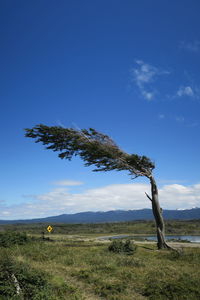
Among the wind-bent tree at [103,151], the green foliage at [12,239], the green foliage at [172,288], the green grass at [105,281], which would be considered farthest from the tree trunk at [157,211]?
the green foliage at [12,239]

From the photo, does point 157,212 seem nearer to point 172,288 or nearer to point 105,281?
point 105,281

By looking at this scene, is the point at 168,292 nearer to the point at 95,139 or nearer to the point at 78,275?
the point at 78,275

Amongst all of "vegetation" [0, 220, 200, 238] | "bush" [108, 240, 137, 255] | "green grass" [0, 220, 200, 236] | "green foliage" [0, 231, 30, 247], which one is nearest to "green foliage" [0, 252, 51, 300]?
"bush" [108, 240, 137, 255]

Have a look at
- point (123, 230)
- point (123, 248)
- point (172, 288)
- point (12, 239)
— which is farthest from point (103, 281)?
point (123, 230)

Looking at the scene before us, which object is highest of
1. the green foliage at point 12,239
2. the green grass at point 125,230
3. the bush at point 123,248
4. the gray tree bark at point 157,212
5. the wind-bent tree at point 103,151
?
the wind-bent tree at point 103,151

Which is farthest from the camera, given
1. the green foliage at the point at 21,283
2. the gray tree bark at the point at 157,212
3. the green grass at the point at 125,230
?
the green grass at the point at 125,230

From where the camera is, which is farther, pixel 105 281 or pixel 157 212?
pixel 157 212

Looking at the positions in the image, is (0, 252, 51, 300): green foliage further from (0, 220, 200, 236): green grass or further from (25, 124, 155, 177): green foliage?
(0, 220, 200, 236): green grass

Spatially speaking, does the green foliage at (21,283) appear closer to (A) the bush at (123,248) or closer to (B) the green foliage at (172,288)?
(B) the green foliage at (172,288)

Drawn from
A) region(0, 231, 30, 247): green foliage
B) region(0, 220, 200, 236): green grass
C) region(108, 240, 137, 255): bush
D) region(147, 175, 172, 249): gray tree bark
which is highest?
region(147, 175, 172, 249): gray tree bark

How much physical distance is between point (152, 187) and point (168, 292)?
15.8 metres

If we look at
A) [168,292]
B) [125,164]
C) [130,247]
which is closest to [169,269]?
[168,292]

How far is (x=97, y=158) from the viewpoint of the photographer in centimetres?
2603

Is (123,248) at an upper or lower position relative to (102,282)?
lower
